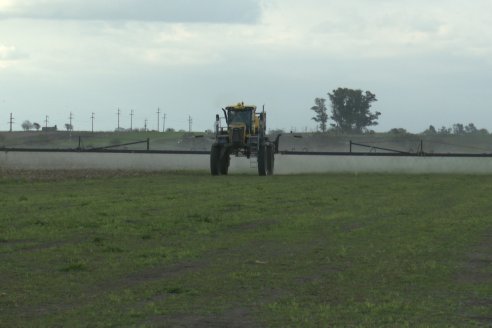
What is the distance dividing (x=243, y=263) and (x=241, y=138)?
1053 inches

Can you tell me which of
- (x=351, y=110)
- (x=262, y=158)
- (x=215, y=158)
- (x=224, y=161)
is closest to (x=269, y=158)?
(x=262, y=158)

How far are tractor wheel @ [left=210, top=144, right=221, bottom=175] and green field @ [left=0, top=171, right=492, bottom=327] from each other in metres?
16.7

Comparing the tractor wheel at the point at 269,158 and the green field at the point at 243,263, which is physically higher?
the tractor wheel at the point at 269,158

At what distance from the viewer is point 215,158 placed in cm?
3809

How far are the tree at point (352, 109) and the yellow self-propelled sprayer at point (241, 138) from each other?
6258cm

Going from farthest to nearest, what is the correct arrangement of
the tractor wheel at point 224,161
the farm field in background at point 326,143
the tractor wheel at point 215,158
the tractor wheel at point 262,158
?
the farm field in background at point 326,143
the tractor wheel at point 224,161
the tractor wheel at point 215,158
the tractor wheel at point 262,158

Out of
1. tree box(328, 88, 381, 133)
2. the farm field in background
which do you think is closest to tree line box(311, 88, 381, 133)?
tree box(328, 88, 381, 133)

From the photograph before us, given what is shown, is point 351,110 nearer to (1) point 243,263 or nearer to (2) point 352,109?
(2) point 352,109

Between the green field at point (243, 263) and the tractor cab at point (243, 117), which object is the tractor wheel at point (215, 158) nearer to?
the tractor cab at point (243, 117)

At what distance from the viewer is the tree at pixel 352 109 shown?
101m

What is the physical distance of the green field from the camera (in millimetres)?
8016

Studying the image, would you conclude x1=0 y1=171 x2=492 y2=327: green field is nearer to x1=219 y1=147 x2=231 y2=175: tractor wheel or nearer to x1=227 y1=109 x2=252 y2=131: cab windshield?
x1=219 y1=147 x2=231 y2=175: tractor wheel

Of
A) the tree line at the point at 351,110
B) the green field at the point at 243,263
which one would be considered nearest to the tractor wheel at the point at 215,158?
the green field at the point at 243,263

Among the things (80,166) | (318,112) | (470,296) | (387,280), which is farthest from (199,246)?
(318,112)
